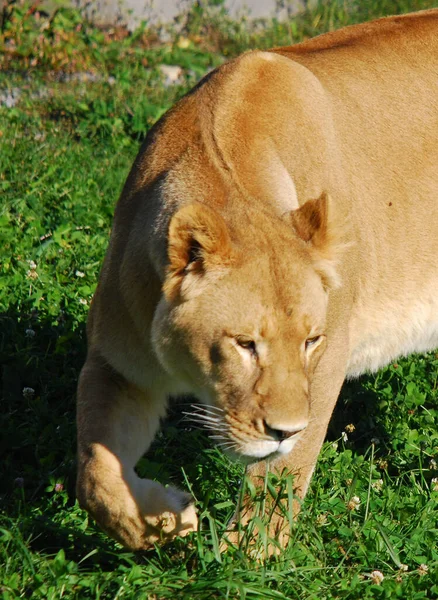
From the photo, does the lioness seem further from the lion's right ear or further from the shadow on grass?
the shadow on grass

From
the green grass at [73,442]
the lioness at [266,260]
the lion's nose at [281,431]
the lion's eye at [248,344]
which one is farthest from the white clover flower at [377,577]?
the lion's eye at [248,344]

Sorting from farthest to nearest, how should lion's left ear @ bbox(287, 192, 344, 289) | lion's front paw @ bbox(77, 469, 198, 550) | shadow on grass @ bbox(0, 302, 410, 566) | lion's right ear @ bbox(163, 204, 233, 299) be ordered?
1. shadow on grass @ bbox(0, 302, 410, 566)
2. lion's left ear @ bbox(287, 192, 344, 289)
3. lion's front paw @ bbox(77, 469, 198, 550)
4. lion's right ear @ bbox(163, 204, 233, 299)

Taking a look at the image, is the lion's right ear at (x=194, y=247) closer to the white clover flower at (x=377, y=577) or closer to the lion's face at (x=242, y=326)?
the lion's face at (x=242, y=326)

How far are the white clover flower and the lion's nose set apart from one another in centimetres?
72

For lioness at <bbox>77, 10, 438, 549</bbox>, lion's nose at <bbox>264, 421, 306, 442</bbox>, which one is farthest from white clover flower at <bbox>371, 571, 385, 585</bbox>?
lion's nose at <bbox>264, 421, 306, 442</bbox>

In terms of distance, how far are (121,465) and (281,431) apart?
59 centimetres

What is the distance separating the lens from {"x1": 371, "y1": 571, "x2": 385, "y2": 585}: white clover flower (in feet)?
11.3

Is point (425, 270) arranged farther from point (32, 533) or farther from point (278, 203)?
point (32, 533)

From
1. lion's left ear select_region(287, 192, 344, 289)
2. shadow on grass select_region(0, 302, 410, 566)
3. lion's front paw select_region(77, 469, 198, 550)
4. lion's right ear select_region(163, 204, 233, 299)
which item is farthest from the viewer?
shadow on grass select_region(0, 302, 410, 566)

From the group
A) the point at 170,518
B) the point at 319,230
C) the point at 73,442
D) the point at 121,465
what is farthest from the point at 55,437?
the point at 319,230

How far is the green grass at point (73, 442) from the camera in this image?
10.6ft

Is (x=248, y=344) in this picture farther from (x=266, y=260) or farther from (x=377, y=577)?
(x=377, y=577)

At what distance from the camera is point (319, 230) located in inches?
132

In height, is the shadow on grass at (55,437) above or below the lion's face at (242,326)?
below
